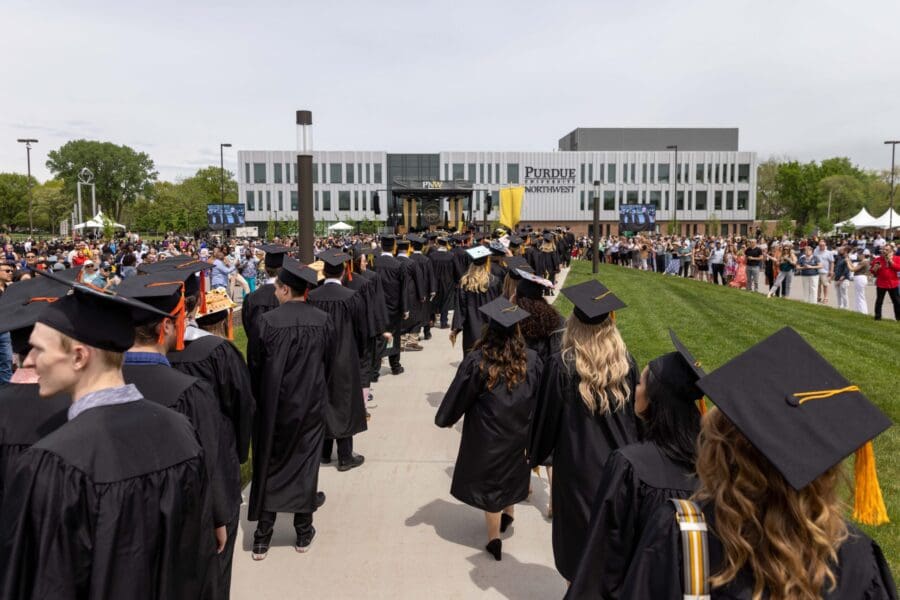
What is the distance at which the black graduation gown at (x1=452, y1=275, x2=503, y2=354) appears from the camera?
839cm

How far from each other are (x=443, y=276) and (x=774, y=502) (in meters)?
12.2

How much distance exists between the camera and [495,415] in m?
4.57

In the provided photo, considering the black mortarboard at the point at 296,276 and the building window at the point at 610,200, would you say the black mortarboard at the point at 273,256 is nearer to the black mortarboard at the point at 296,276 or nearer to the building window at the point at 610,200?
the black mortarboard at the point at 296,276

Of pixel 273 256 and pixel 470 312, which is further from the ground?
pixel 273 256

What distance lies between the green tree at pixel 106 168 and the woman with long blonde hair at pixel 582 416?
129m

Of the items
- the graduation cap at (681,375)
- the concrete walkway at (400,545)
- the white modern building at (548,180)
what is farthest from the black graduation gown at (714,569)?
the white modern building at (548,180)

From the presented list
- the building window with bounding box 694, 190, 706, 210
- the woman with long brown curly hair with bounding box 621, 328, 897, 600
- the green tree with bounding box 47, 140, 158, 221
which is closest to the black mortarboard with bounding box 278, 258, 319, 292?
the woman with long brown curly hair with bounding box 621, 328, 897, 600

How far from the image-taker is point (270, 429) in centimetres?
473

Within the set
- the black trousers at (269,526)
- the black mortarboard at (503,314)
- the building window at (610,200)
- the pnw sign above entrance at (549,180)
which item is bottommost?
the black trousers at (269,526)

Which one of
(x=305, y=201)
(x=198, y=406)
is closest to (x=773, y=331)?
(x=305, y=201)

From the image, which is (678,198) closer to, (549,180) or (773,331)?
(549,180)

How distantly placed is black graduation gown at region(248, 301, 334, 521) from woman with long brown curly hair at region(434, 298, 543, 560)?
1.00 m

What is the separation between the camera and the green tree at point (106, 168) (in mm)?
116750

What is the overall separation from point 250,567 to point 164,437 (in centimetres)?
276
